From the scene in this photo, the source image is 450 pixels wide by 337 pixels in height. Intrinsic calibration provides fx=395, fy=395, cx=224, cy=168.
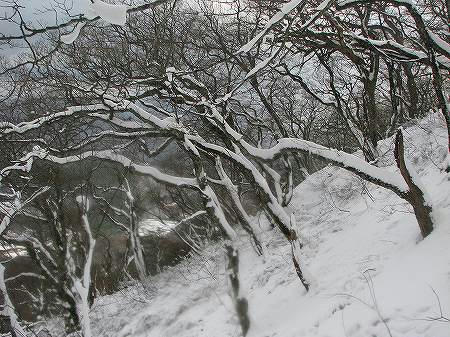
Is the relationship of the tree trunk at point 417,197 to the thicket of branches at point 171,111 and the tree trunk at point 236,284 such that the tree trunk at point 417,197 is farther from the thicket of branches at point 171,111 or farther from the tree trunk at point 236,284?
the tree trunk at point 236,284

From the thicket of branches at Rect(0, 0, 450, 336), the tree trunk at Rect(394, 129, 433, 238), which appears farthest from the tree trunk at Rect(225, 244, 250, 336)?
the tree trunk at Rect(394, 129, 433, 238)

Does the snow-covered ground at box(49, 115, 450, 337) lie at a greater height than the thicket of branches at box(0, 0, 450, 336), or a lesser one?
lesser

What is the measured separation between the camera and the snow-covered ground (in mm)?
4199

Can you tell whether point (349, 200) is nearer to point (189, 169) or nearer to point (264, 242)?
point (264, 242)

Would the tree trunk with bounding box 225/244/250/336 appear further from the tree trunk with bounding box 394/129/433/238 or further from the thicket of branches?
the tree trunk with bounding box 394/129/433/238

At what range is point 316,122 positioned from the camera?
27156 millimetres

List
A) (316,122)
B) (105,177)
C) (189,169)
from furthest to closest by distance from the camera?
(316,122), (189,169), (105,177)

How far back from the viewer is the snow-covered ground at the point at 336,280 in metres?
4.20

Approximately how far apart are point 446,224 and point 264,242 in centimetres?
754

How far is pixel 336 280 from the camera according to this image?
231 inches

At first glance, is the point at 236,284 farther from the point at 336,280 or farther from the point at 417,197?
the point at 417,197

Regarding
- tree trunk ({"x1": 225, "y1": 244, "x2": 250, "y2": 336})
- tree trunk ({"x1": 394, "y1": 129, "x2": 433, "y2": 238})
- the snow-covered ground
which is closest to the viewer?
the snow-covered ground

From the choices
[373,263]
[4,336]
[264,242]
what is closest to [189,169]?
[264,242]

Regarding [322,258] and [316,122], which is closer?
[322,258]
